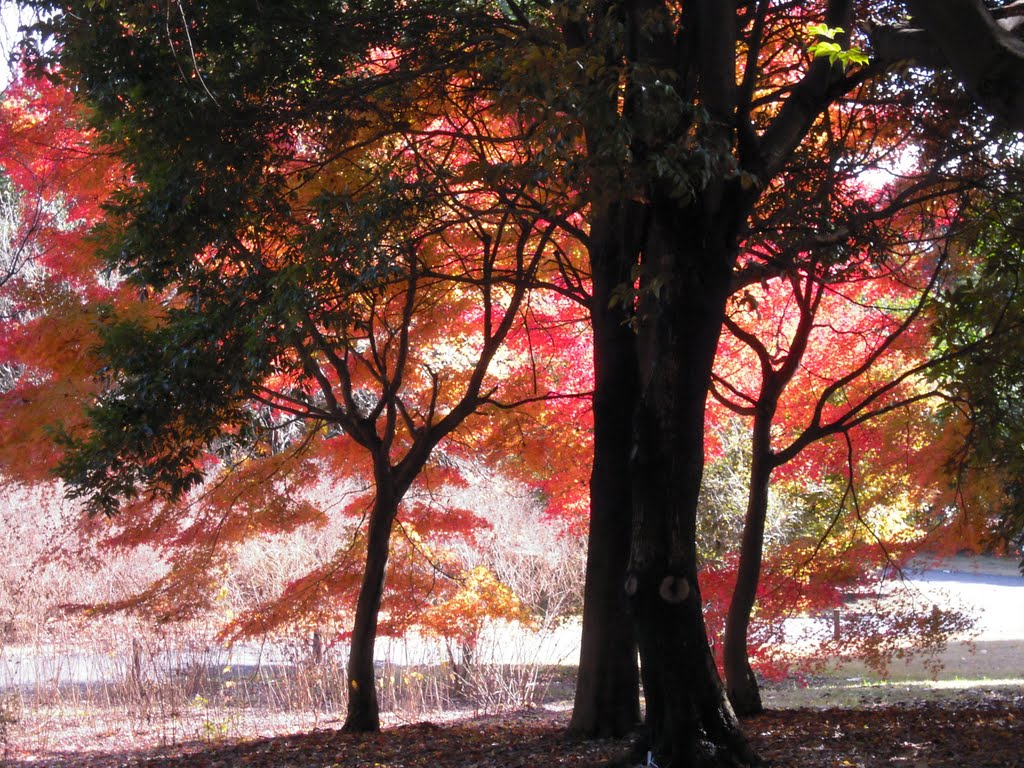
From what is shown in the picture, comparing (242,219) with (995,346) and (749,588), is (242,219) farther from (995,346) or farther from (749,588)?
(995,346)

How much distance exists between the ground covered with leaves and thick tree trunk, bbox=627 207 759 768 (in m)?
0.67

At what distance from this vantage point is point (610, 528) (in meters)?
7.47

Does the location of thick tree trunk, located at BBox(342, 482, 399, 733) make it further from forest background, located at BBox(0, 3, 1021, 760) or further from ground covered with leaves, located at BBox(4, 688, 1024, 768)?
ground covered with leaves, located at BBox(4, 688, 1024, 768)

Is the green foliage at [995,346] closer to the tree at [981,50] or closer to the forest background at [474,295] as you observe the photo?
the forest background at [474,295]

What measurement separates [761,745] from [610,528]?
→ 1.87 metres

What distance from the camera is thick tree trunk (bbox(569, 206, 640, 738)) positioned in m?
7.35

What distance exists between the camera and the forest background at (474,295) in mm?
5695

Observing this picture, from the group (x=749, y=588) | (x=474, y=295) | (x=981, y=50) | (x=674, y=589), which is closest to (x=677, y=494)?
(x=674, y=589)

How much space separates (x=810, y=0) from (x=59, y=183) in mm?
7281

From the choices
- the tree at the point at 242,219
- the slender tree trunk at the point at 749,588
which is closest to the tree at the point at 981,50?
the tree at the point at 242,219

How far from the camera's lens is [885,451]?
33.7 feet

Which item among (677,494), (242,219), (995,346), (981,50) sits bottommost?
(677,494)

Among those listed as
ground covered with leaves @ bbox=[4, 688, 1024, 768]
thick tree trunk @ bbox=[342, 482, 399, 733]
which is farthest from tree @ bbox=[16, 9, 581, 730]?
ground covered with leaves @ bbox=[4, 688, 1024, 768]

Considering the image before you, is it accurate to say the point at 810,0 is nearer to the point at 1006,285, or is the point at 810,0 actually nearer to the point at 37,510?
the point at 1006,285
